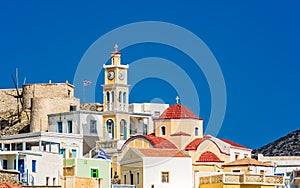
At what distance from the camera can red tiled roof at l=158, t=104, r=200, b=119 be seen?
263ft

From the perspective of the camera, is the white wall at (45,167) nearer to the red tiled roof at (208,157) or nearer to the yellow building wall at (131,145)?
the yellow building wall at (131,145)

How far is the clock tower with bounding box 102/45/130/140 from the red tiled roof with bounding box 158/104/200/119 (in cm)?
375

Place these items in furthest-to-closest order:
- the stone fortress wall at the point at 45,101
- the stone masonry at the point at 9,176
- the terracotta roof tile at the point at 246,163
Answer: the stone fortress wall at the point at 45,101 → the terracotta roof tile at the point at 246,163 → the stone masonry at the point at 9,176

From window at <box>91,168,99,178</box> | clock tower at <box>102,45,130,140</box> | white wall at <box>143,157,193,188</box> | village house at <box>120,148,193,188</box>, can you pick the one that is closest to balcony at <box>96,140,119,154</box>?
clock tower at <box>102,45,130,140</box>

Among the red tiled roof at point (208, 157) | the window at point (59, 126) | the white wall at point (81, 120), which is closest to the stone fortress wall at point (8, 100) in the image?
the window at point (59, 126)

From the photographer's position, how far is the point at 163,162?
237 feet

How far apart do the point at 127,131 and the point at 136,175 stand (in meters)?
Answer: 10.9

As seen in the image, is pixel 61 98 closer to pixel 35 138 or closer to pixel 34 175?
pixel 35 138

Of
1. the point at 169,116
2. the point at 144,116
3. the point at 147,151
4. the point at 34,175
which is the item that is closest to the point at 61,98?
the point at 144,116

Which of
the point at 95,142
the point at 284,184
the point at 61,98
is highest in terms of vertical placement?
the point at 61,98

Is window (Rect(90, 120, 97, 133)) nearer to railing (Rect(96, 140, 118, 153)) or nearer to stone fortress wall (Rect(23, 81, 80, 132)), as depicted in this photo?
railing (Rect(96, 140, 118, 153))

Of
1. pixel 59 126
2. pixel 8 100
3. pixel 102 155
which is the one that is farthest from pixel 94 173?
pixel 8 100

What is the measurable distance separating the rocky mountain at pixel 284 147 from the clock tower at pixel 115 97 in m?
18.8

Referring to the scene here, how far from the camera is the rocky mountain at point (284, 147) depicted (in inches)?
3789
